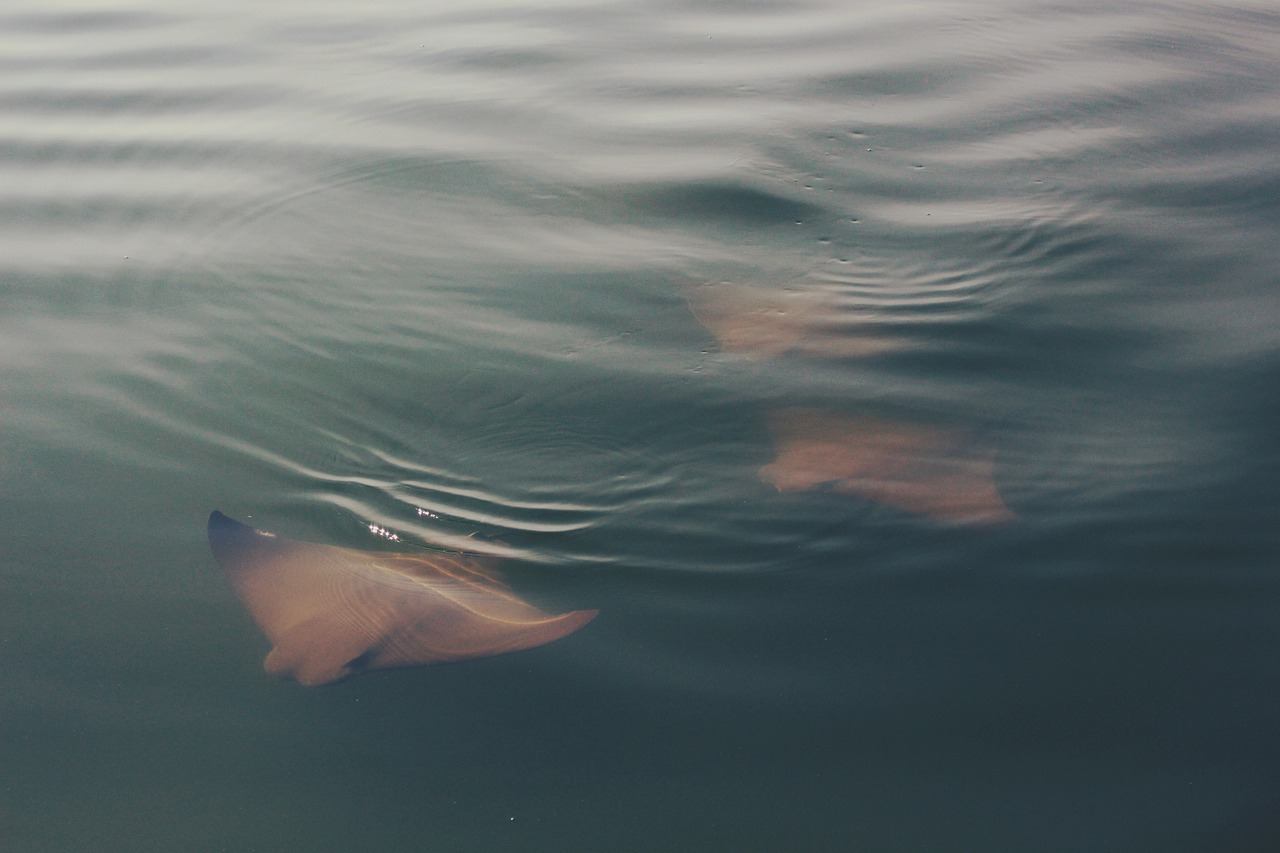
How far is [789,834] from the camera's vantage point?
6.42 ft

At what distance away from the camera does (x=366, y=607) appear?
7.91 feet

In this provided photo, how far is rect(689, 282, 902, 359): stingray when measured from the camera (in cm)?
352

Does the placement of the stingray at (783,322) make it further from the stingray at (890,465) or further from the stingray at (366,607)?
the stingray at (366,607)

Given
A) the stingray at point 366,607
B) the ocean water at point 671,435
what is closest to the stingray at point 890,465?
the ocean water at point 671,435

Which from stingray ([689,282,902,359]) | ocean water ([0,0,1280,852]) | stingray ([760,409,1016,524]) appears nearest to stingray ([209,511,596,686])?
ocean water ([0,0,1280,852])

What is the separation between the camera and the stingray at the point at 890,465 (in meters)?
2.72

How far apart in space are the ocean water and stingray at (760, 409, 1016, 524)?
0.02 metres

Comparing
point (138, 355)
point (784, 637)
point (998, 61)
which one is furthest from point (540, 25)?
point (784, 637)

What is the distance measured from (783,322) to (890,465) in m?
0.90

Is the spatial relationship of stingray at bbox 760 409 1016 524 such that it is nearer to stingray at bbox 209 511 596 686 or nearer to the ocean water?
the ocean water

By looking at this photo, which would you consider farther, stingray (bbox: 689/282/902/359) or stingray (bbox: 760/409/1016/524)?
stingray (bbox: 689/282/902/359)

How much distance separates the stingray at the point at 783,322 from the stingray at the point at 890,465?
0.43m

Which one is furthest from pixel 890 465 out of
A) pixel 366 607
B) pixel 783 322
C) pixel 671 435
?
pixel 366 607

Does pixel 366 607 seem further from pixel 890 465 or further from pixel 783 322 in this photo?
pixel 783 322
